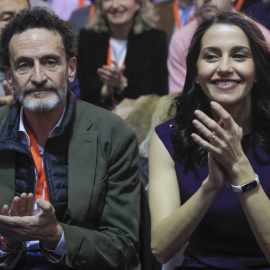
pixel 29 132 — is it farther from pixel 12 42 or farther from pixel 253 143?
pixel 253 143

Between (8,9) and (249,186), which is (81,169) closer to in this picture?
(249,186)

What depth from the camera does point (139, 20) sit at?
5.12m

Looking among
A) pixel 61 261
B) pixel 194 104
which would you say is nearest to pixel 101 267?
pixel 61 261

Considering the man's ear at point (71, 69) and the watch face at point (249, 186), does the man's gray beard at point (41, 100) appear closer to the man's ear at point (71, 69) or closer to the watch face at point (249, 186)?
the man's ear at point (71, 69)

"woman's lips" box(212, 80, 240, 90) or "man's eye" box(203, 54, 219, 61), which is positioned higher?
"man's eye" box(203, 54, 219, 61)

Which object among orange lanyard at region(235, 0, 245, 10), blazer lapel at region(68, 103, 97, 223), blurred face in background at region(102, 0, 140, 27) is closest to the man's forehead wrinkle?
blazer lapel at region(68, 103, 97, 223)

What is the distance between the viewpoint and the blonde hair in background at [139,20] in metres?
5.10

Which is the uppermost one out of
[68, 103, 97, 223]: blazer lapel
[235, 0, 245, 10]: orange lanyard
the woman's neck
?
[235, 0, 245, 10]: orange lanyard

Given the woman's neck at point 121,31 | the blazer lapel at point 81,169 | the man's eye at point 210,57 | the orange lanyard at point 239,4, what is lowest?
the blazer lapel at point 81,169

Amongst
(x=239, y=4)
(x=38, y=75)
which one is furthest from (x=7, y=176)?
(x=239, y=4)

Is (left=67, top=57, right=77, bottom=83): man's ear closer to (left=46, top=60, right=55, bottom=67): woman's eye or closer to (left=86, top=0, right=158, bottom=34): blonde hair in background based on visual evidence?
(left=46, top=60, right=55, bottom=67): woman's eye

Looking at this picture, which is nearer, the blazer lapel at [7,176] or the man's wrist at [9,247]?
the man's wrist at [9,247]

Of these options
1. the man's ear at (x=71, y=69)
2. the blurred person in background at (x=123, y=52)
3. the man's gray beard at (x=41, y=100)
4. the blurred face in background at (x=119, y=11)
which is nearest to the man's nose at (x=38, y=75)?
the man's gray beard at (x=41, y=100)

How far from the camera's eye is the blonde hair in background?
510 centimetres
